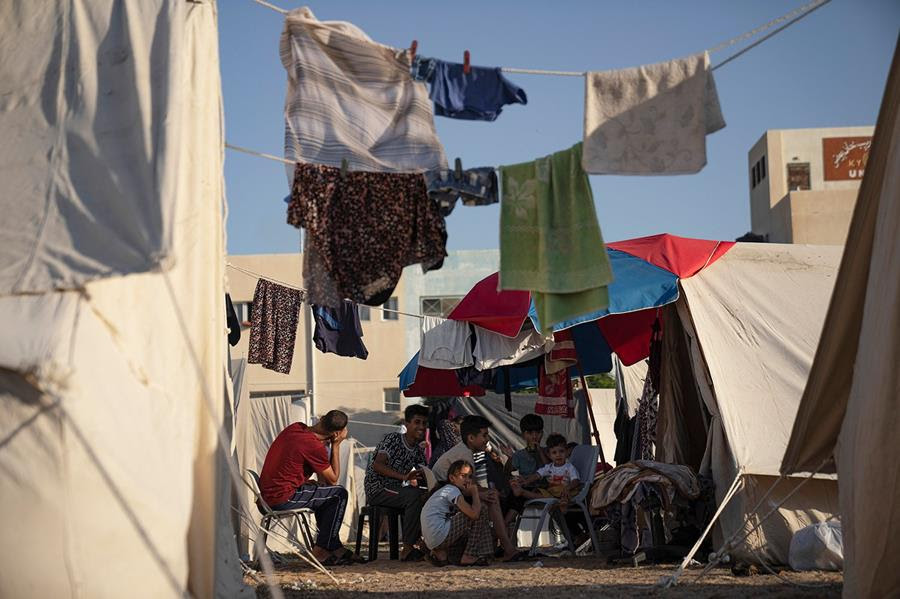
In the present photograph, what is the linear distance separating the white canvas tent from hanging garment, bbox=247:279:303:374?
4.13 m

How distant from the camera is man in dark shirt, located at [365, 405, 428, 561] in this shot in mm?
9109

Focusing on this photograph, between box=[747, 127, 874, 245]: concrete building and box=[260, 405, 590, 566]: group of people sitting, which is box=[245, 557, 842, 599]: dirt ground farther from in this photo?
box=[747, 127, 874, 245]: concrete building

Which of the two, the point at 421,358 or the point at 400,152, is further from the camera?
the point at 421,358

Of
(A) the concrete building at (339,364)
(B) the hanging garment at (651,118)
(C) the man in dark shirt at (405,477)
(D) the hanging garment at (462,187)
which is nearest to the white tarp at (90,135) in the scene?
(D) the hanging garment at (462,187)

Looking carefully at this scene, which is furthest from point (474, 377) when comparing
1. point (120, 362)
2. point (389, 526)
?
point (120, 362)

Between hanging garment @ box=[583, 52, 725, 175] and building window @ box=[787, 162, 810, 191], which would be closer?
hanging garment @ box=[583, 52, 725, 175]

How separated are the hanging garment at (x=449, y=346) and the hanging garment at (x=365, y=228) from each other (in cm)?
441

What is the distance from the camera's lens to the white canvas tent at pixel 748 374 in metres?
7.39

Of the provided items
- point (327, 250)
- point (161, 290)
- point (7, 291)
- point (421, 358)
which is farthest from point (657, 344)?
point (7, 291)

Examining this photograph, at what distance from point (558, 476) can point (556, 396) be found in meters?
2.00

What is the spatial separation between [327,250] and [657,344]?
15.1 feet

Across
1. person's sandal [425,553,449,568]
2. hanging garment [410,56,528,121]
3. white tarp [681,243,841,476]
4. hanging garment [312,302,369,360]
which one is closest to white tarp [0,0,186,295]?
hanging garment [410,56,528,121]

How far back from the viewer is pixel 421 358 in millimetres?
10742

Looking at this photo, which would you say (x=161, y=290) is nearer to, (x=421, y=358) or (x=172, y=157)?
(x=172, y=157)
